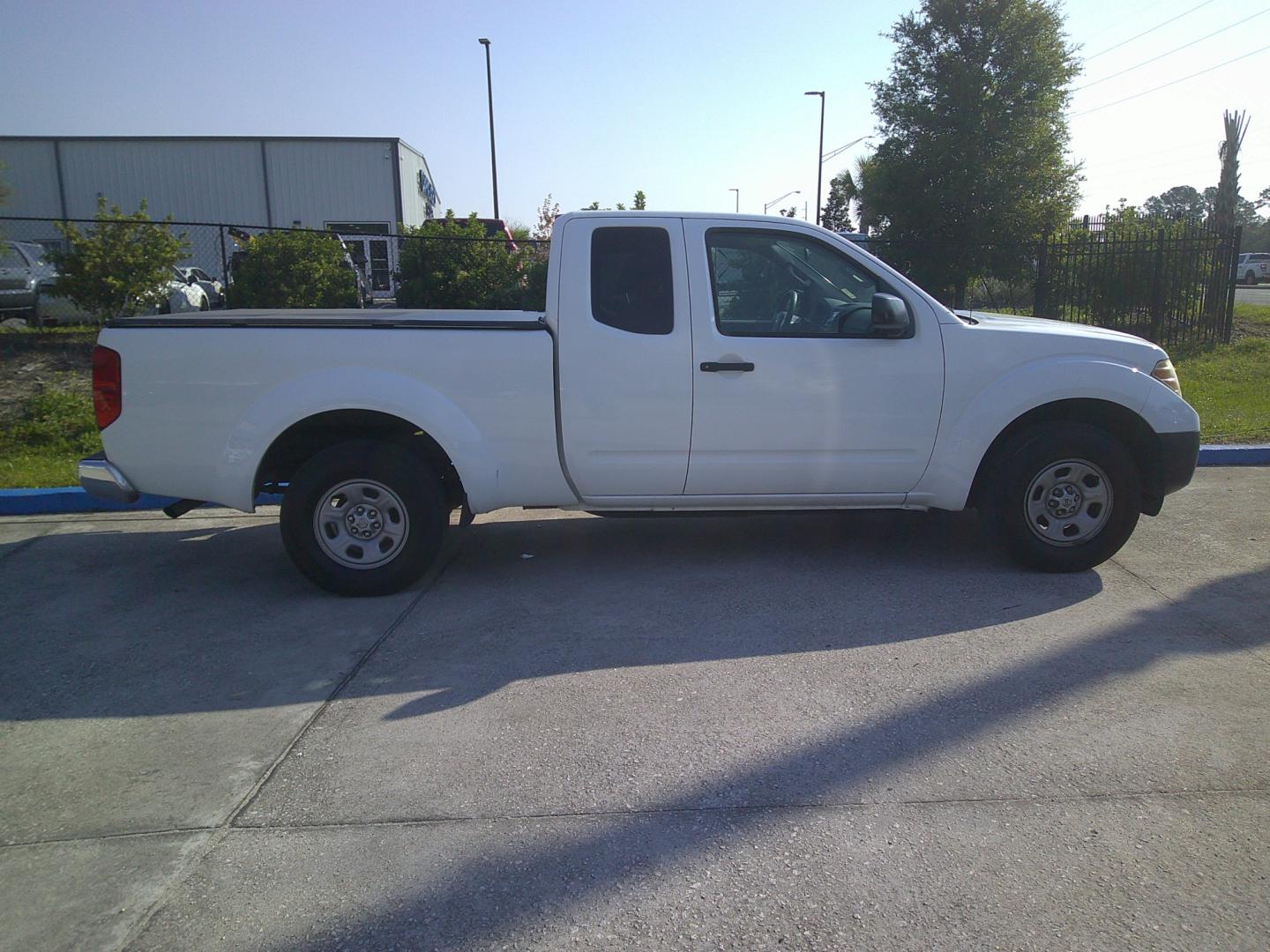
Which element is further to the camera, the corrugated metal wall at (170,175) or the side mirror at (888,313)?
the corrugated metal wall at (170,175)

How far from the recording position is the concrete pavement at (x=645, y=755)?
9.02ft

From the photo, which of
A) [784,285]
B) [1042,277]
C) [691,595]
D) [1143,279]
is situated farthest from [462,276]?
[1143,279]

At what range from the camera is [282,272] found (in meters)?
11.4

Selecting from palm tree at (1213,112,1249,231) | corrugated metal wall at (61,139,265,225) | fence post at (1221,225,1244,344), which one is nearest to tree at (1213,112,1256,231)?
palm tree at (1213,112,1249,231)

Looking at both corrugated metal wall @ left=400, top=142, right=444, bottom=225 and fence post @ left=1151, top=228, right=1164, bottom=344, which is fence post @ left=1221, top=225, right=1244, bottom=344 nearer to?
fence post @ left=1151, top=228, right=1164, bottom=344

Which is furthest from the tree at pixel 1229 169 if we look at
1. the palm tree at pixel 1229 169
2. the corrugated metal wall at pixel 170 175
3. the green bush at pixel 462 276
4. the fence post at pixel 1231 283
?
the corrugated metal wall at pixel 170 175

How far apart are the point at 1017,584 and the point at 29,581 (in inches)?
233

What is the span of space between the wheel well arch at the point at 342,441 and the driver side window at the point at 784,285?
1.88m

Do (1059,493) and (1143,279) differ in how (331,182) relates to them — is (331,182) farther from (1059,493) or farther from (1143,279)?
(1059,493)

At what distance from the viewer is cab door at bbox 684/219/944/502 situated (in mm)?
5418

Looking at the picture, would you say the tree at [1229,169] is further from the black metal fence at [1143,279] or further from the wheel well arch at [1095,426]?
the wheel well arch at [1095,426]

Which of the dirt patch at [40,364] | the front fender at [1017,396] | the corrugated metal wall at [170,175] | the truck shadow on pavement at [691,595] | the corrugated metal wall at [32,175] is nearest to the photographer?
the truck shadow on pavement at [691,595]

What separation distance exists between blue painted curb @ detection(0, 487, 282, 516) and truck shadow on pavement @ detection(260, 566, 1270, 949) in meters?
5.11

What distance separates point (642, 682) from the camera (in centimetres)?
429
